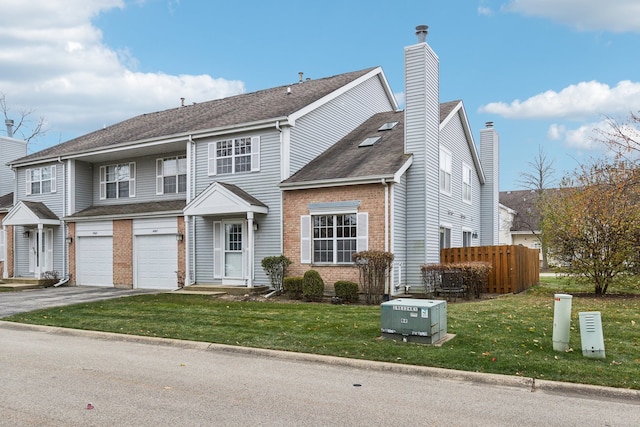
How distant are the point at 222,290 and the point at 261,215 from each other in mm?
2819

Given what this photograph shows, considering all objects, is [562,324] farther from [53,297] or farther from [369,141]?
[53,297]

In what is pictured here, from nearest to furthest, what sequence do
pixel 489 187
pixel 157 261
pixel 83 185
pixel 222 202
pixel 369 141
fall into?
pixel 222 202, pixel 369 141, pixel 157 261, pixel 83 185, pixel 489 187

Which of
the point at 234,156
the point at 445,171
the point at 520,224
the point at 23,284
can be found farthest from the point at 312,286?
the point at 520,224

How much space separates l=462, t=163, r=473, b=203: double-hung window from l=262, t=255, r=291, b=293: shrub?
927 centimetres

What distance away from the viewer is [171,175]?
22656mm

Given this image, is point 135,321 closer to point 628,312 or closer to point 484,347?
point 484,347

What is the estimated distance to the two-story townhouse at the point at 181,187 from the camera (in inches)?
738

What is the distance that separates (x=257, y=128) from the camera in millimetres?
18859

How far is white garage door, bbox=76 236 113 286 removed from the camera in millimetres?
22750

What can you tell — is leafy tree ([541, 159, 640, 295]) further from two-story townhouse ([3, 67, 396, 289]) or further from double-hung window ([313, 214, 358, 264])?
two-story townhouse ([3, 67, 396, 289])

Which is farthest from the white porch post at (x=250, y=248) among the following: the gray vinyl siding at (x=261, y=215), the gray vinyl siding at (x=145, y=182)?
the gray vinyl siding at (x=145, y=182)

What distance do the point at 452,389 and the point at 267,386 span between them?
2.32 metres

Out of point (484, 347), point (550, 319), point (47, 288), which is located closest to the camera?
point (484, 347)

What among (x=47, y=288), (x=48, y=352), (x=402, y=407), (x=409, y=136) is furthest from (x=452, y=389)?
(x=47, y=288)
